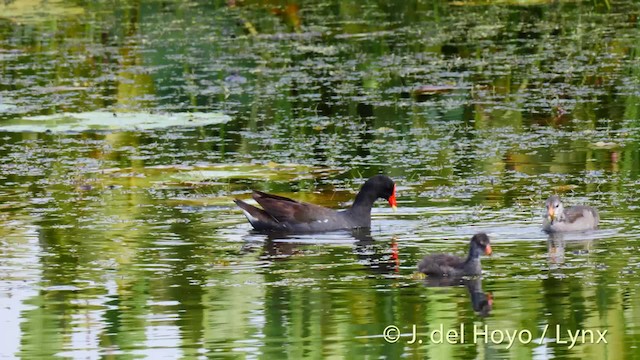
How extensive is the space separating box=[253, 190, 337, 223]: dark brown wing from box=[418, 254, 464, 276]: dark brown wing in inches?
75.9

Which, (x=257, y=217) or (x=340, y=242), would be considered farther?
(x=257, y=217)

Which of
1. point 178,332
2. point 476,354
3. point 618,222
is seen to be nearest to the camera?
point 476,354

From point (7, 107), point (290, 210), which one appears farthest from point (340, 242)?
point (7, 107)

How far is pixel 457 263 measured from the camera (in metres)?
9.67

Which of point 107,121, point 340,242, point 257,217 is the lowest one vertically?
point 340,242

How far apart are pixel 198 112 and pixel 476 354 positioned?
353 inches

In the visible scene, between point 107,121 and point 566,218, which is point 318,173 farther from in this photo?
point 107,121

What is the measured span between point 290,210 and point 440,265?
2.21 meters

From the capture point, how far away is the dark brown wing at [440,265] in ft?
31.5

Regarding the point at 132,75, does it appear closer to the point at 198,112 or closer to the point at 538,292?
the point at 198,112

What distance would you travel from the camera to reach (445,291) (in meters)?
9.29

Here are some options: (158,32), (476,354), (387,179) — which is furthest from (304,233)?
(158,32)

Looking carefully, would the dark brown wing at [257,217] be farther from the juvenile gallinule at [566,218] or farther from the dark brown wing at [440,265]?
the dark brown wing at [440,265]

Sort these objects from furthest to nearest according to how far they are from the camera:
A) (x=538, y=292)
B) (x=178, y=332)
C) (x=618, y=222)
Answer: (x=618, y=222) → (x=538, y=292) → (x=178, y=332)
